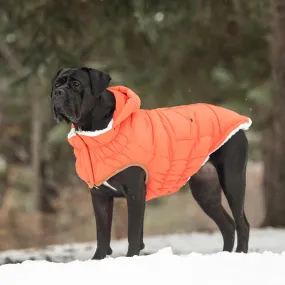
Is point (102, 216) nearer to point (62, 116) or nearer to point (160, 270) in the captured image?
point (62, 116)

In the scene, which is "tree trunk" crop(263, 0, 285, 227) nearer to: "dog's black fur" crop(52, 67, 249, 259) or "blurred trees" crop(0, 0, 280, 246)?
"blurred trees" crop(0, 0, 280, 246)

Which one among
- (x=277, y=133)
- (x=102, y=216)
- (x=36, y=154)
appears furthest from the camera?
(x=36, y=154)

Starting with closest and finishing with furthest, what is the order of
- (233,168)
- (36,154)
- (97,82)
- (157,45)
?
1. (97,82)
2. (233,168)
3. (157,45)
4. (36,154)

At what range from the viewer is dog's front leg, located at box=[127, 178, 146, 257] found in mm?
5023

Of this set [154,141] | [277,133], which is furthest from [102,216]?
[277,133]

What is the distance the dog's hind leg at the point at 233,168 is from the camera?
5551 mm

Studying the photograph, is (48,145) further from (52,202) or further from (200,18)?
(200,18)

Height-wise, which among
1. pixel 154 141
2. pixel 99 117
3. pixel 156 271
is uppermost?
pixel 99 117

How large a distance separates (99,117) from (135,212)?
740mm

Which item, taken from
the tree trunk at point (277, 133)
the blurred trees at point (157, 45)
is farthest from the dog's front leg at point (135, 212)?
the tree trunk at point (277, 133)

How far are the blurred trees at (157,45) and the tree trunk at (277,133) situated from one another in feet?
1.84

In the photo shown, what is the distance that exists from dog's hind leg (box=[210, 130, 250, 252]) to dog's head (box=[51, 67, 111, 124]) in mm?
1248

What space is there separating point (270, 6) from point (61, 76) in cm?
480

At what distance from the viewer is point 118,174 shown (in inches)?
195
